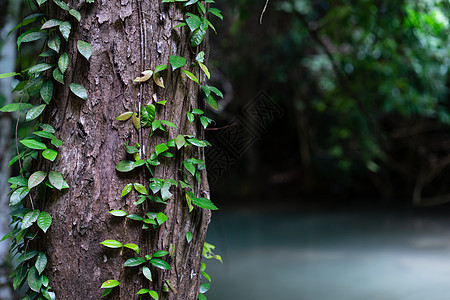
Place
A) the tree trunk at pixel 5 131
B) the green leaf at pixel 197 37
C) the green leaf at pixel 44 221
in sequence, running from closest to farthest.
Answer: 1. the green leaf at pixel 44 221
2. the green leaf at pixel 197 37
3. the tree trunk at pixel 5 131

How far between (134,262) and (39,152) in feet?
1.02

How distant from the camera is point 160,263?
0.82 meters

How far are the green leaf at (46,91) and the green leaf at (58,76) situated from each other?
3 centimetres

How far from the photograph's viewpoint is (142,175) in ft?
2.74

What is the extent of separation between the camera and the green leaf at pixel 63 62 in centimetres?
82

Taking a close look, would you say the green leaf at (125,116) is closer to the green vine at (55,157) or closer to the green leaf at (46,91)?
the green vine at (55,157)

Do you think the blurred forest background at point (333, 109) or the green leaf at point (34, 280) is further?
the blurred forest background at point (333, 109)

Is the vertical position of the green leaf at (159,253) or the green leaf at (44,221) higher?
the green leaf at (159,253)

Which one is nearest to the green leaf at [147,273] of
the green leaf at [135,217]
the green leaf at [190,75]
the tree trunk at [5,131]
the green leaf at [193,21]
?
the green leaf at [135,217]

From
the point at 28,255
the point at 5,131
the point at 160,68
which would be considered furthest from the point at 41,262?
the point at 5,131

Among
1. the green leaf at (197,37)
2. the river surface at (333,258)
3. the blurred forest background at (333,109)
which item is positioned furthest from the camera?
the blurred forest background at (333,109)

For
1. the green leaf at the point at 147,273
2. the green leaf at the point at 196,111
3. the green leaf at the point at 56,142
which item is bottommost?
the green leaf at the point at 147,273

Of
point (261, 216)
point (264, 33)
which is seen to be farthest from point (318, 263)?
point (264, 33)

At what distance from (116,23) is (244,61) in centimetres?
517
